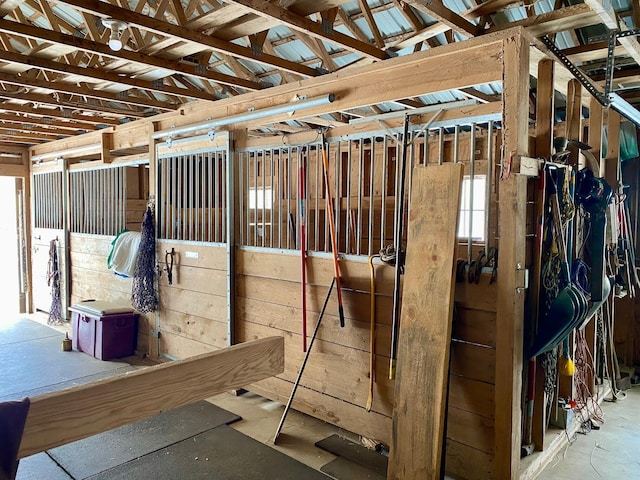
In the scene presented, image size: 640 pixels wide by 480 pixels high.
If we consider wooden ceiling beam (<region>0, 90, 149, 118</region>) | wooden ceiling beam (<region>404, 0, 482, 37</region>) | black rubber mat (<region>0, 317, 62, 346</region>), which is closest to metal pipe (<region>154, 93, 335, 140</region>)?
wooden ceiling beam (<region>0, 90, 149, 118</region>)

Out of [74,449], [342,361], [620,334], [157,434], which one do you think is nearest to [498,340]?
[342,361]

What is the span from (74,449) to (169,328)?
1.61 meters

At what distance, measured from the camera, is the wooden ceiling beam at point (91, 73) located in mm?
3150

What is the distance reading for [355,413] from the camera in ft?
10.2

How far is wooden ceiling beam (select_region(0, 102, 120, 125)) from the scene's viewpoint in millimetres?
4598

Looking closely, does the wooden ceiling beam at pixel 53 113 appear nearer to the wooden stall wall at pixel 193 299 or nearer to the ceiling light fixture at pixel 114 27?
the wooden stall wall at pixel 193 299

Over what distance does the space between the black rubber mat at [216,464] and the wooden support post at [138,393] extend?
184 centimetres

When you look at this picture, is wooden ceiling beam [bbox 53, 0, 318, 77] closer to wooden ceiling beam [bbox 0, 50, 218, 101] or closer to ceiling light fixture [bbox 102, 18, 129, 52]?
ceiling light fixture [bbox 102, 18, 129, 52]

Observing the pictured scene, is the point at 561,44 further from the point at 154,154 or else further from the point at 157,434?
the point at 157,434

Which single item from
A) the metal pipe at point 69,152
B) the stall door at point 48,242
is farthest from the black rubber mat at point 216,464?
A: the stall door at point 48,242

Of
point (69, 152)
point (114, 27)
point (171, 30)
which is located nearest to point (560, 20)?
point (171, 30)

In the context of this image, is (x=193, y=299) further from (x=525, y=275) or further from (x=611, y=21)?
(x=611, y=21)

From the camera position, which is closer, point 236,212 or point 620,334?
point 236,212

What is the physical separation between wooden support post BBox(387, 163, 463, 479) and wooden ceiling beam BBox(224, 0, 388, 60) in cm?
79
